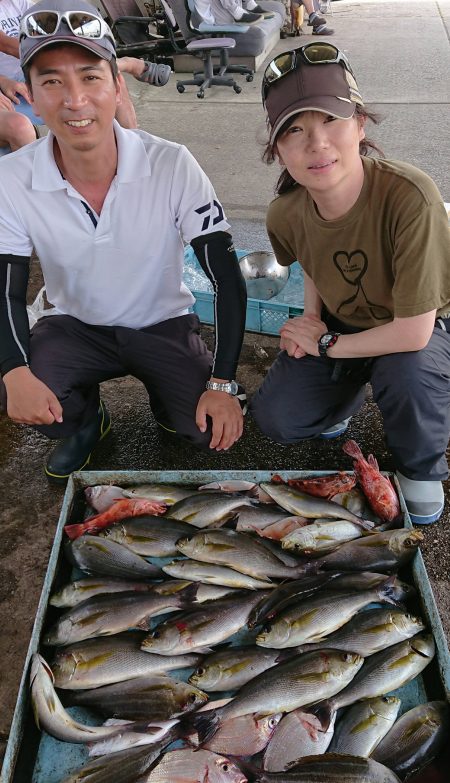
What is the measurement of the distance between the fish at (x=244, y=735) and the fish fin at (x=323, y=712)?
87mm

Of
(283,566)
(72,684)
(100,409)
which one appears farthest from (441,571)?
(100,409)

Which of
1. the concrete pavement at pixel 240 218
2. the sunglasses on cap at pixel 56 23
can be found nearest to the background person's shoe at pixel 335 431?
the concrete pavement at pixel 240 218

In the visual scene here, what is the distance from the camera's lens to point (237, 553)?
1.92 meters

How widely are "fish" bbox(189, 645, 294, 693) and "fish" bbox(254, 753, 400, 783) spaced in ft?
0.85

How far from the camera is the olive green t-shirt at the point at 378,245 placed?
1.80 metres

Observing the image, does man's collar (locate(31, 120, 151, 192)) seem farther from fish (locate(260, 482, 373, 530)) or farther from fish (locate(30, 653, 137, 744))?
fish (locate(30, 653, 137, 744))

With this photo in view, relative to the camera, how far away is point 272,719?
1.54 m

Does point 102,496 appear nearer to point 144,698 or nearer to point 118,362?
point 118,362

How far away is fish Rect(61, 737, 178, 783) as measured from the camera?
1443 mm

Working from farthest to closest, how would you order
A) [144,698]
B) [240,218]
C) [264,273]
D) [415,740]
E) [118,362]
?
[240,218] → [264,273] → [118,362] → [144,698] → [415,740]

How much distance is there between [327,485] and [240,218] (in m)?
2.81

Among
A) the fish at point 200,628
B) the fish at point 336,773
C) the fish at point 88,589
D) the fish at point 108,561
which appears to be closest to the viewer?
the fish at point 336,773

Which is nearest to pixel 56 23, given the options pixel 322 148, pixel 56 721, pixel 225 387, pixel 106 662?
pixel 322 148

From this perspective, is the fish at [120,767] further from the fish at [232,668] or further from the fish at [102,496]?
the fish at [102,496]
